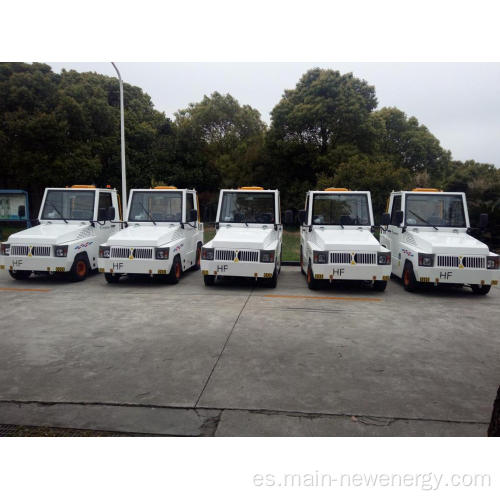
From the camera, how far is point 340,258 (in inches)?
358

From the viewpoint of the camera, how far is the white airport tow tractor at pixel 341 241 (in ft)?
29.8

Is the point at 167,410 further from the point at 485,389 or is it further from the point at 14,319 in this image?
Answer: the point at 14,319

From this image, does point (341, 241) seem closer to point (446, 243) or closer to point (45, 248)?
point (446, 243)

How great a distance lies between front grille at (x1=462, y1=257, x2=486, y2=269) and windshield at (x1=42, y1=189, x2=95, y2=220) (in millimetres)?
8909

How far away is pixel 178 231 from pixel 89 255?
2.32m

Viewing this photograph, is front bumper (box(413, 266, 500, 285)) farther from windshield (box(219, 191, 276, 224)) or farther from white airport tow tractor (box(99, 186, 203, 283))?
white airport tow tractor (box(99, 186, 203, 283))

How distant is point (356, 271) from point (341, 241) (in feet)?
2.36

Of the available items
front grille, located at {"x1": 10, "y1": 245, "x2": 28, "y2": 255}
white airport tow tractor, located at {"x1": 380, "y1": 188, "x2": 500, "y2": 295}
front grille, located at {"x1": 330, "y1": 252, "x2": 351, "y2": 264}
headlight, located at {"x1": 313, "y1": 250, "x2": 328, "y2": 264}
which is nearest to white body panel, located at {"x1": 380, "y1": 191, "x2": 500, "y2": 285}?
white airport tow tractor, located at {"x1": 380, "y1": 188, "x2": 500, "y2": 295}

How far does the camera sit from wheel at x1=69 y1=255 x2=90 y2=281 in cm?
1047

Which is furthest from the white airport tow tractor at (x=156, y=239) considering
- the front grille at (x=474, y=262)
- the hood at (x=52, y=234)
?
the front grille at (x=474, y=262)

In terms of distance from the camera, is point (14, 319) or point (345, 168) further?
point (345, 168)

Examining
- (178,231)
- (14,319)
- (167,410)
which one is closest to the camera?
(167,410)

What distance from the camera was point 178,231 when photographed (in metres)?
11.1

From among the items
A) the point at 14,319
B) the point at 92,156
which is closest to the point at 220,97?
the point at 92,156
